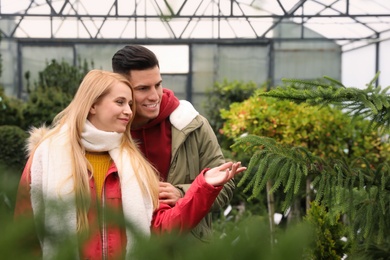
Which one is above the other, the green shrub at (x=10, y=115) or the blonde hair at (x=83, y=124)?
the blonde hair at (x=83, y=124)

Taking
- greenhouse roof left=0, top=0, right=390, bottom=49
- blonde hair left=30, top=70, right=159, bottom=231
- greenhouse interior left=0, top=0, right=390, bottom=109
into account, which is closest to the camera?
blonde hair left=30, top=70, right=159, bottom=231

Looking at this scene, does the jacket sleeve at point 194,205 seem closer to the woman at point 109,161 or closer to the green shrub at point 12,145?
the woman at point 109,161

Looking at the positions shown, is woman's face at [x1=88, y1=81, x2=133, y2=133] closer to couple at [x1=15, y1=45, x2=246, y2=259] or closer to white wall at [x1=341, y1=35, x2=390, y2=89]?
couple at [x1=15, y1=45, x2=246, y2=259]

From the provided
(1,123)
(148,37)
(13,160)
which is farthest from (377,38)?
(13,160)

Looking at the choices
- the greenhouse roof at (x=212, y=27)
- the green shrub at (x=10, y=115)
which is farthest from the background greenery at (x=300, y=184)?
the greenhouse roof at (x=212, y=27)

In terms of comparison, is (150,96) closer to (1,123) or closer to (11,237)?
(11,237)

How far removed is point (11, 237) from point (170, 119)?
6.63 feet

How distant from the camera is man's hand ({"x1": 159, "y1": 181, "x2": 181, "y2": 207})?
211 centimetres

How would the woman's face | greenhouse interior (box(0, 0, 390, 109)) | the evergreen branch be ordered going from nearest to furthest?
the evergreen branch < the woman's face < greenhouse interior (box(0, 0, 390, 109))

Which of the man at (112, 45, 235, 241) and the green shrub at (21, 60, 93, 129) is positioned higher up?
the man at (112, 45, 235, 241)

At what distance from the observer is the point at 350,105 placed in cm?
197

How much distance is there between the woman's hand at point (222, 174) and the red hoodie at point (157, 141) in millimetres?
393

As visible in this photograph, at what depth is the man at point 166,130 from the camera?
2250 mm

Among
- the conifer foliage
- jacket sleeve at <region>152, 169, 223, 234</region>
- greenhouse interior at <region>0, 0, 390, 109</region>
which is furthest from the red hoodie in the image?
greenhouse interior at <region>0, 0, 390, 109</region>
